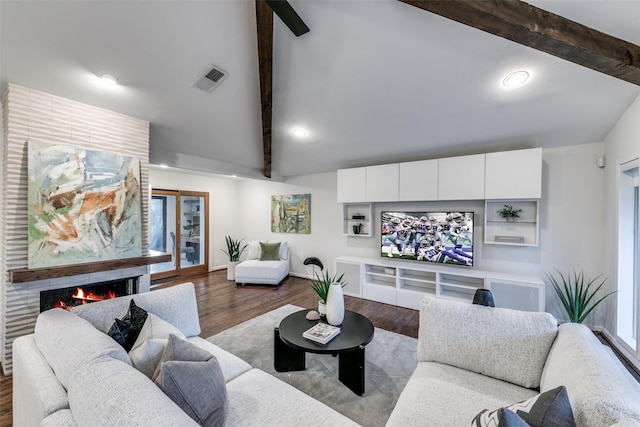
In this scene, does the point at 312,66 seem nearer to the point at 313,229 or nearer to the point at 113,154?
the point at 113,154

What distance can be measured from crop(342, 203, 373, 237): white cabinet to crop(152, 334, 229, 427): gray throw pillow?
388 cm

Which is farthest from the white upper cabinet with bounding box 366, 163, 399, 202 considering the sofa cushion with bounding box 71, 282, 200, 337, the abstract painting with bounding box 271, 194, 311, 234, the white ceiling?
the sofa cushion with bounding box 71, 282, 200, 337

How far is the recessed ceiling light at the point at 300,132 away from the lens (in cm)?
385

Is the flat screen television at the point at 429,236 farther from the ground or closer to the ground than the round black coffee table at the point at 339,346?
farther from the ground

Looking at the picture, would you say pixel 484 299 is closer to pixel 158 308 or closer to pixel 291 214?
pixel 158 308

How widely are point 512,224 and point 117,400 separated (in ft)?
14.6

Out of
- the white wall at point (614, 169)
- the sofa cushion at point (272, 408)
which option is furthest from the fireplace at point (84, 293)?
the white wall at point (614, 169)

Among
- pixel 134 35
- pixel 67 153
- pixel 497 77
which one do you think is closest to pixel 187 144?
pixel 67 153

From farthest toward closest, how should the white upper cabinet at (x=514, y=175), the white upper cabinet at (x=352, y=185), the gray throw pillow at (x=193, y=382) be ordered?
the white upper cabinet at (x=352, y=185) → the white upper cabinet at (x=514, y=175) → the gray throw pillow at (x=193, y=382)

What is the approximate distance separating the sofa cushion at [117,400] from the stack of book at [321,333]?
1.30 metres

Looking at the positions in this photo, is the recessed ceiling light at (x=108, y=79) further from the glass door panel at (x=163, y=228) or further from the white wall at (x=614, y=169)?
the white wall at (x=614, y=169)

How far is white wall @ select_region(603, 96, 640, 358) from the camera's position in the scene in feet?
8.07

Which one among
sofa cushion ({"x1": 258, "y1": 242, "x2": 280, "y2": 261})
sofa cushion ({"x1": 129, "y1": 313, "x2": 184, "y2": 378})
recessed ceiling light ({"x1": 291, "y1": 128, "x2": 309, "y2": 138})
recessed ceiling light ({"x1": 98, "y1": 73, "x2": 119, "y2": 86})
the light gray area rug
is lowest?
the light gray area rug

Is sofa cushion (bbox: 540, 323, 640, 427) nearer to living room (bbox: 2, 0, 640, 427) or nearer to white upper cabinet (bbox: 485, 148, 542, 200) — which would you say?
living room (bbox: 2, 0, 640, 427)
